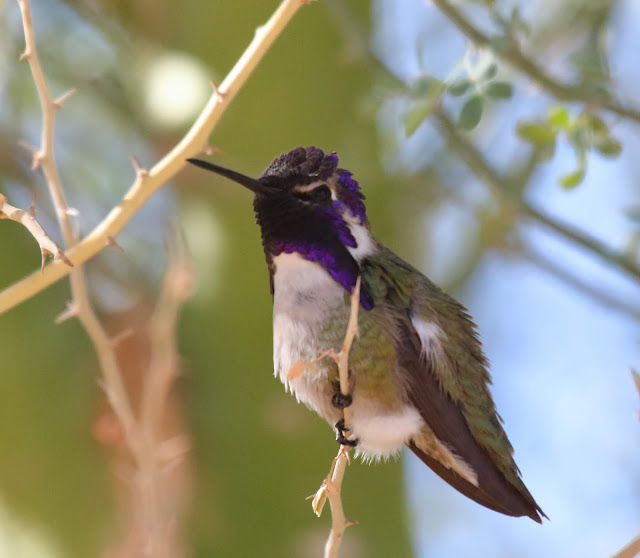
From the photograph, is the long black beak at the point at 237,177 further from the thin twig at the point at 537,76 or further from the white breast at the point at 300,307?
the thin twig at the point at 537,76

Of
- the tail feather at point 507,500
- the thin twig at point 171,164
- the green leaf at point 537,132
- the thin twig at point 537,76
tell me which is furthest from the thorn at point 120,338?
the green leaf at point 537,132

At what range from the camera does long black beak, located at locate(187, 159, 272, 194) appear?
2.27 m

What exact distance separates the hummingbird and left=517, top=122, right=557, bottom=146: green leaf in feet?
2.30

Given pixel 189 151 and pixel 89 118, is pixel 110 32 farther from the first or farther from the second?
pixel 189 151

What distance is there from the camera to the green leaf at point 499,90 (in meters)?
2.61

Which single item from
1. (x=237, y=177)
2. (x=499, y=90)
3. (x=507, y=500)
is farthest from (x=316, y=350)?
(x=499, y=90)

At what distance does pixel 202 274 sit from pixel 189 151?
2757 mm

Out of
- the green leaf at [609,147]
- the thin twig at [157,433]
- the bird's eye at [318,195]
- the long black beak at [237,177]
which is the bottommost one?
the thin twig at [157,433]

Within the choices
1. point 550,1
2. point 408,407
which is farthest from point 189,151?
point 550,1

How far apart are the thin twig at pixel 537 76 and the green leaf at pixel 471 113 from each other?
0.21 meters

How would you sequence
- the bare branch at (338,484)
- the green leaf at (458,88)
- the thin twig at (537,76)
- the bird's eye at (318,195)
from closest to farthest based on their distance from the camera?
1. the bare branch at (338,484)
2. the bird's eye at (318,195)
3. the green leaf at (458,88)
4. the thin twig at (537,76)

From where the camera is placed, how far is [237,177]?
231cm

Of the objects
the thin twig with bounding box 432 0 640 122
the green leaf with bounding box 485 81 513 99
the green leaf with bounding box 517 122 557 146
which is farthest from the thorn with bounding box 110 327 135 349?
the green leaf with bounding box 517 122 557 146

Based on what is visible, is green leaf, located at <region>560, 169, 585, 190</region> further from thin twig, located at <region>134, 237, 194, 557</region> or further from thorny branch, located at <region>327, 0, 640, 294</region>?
thin twig, located at <region>134, 237, 194, 557</region>
